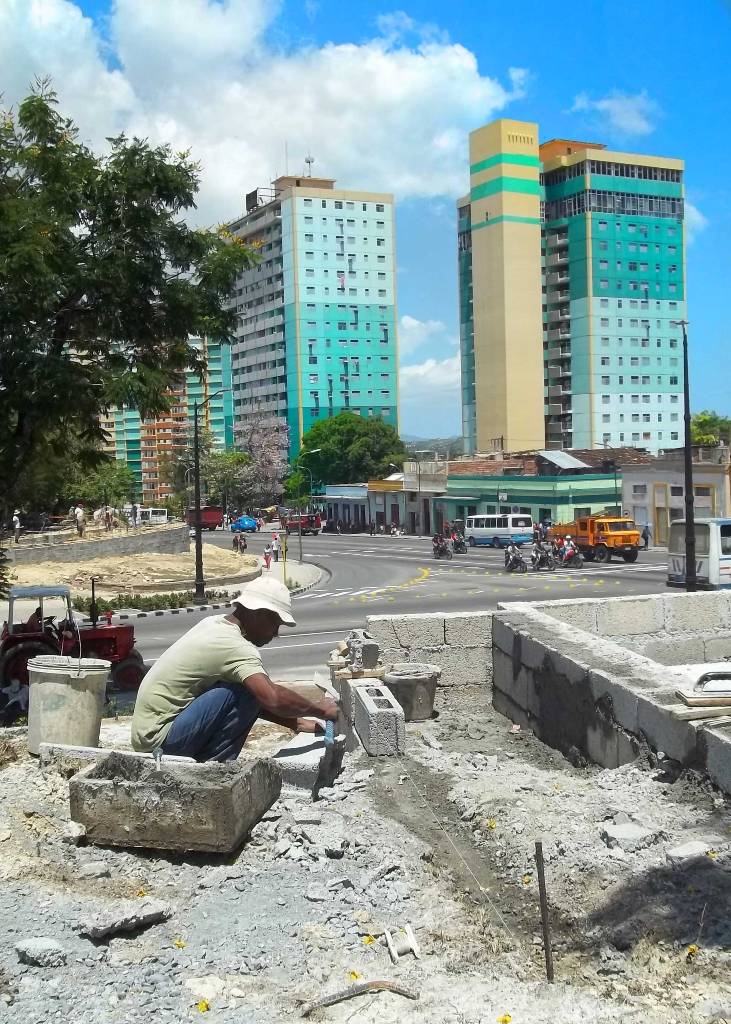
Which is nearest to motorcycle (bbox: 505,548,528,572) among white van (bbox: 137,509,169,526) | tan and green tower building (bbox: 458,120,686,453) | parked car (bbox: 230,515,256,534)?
white van (bbox: 137,509,169,526)

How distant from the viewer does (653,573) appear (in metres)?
37.3

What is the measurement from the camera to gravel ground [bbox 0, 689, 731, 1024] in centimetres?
393

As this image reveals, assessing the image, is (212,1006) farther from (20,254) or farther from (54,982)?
(20,254)

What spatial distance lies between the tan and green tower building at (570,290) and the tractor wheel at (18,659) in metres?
79.0

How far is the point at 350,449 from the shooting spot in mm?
96438

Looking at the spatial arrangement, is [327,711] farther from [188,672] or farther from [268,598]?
[188,672]

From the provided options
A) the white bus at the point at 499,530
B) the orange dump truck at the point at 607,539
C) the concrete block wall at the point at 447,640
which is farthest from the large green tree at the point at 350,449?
the concrete block wall at the point at 447,640

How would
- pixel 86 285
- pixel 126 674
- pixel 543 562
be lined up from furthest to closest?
1. pixel 543 562
2. pixel 126 674
3. pixel 86 285

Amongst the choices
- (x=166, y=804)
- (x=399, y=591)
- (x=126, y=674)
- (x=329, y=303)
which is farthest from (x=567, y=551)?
(x=329, y=303)

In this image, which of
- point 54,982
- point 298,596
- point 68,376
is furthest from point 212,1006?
point 298,596

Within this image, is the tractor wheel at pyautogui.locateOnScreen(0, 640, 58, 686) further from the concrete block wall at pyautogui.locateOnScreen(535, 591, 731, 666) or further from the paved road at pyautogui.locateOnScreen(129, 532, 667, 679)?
the concrete block wall at pyautogui.locateOnScreen(535, 591, 731, 666)

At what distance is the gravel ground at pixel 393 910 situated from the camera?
393 cm

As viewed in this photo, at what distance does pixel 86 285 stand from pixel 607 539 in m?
32.1

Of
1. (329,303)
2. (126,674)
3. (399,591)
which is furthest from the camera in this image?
(329,303)
